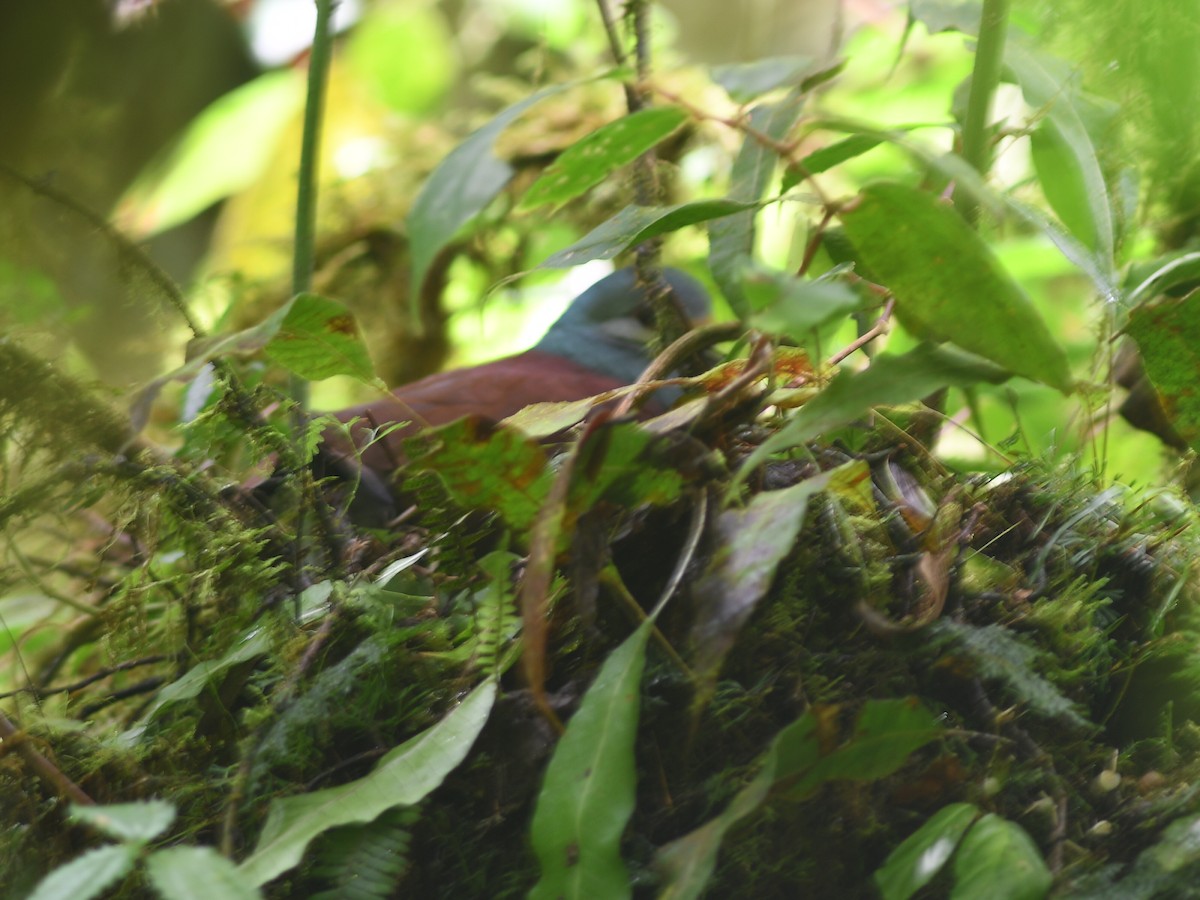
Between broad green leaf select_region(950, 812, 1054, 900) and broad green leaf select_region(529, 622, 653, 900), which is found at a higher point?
broad green leaf select_region(529, 622, 653, 900)

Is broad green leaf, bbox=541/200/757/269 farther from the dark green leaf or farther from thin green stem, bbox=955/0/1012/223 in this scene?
the dark green leaf

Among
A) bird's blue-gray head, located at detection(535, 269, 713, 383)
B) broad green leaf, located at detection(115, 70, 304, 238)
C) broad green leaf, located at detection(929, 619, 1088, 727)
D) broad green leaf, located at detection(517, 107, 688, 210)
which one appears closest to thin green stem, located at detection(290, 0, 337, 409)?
broad green leaf, located at detection(517, 107, 688, 210)

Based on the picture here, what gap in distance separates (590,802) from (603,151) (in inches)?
22.1

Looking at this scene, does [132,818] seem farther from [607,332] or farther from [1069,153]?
[607,332]

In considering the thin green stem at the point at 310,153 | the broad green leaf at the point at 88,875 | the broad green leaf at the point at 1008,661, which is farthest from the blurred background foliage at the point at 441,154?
the broad green leaf at the point at 88,875

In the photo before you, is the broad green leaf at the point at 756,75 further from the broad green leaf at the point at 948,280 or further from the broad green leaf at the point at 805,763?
the broad green leaf at the point at 805,763

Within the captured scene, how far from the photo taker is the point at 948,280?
72 centimetres

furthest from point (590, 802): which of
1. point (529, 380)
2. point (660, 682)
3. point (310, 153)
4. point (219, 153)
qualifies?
point (219, 153)

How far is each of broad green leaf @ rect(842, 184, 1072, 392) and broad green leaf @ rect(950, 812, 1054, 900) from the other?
0.29 m

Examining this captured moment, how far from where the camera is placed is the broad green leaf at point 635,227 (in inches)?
31.9

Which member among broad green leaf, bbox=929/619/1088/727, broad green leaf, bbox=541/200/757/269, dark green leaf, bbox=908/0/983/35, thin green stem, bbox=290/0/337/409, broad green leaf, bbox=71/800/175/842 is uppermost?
thin green stem, bbox=290/0/337/409

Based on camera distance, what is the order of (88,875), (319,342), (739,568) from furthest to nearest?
(319,342) → (739,568) → (88,875)

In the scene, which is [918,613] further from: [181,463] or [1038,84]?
[181,463]

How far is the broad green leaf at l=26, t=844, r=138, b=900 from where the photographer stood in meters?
0.55
